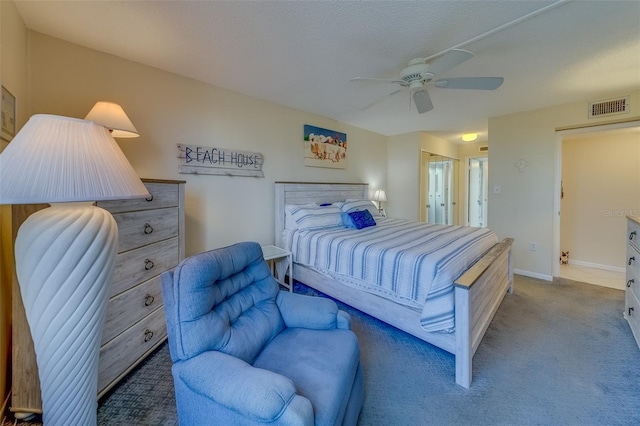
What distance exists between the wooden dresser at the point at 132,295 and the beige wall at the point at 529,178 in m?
4.40

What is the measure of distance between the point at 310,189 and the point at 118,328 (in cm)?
259

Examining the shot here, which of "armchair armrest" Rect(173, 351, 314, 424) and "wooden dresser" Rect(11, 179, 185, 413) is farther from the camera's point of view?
"wooden dresser" Rect(11, 179, 185, 413)

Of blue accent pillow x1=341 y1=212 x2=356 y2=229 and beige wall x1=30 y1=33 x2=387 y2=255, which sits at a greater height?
beige wall x1=30 y1=33 x2=387 y2=255

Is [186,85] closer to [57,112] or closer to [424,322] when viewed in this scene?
[57,112]

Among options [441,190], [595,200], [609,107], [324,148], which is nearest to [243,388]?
[324,148]

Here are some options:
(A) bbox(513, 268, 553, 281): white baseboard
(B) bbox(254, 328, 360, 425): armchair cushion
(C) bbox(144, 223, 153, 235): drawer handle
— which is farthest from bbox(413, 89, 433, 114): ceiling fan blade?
(A) bbox(513, 268, 553, 281): white baseboard

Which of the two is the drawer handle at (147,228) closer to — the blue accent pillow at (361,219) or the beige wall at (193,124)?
the beige wall at (193,124)

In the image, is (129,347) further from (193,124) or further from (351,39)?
(351,39)

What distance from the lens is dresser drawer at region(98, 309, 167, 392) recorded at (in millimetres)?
1484

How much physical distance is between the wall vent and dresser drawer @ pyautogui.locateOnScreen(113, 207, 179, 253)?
4.88 metres

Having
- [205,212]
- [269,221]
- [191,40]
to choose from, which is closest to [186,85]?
[191,40]

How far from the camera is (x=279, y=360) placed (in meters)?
1.21

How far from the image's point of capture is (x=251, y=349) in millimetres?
1237

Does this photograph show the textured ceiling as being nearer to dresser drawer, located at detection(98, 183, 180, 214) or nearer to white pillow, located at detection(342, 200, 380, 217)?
dresser drawer, located at detection(98, 183, 180, 214)
